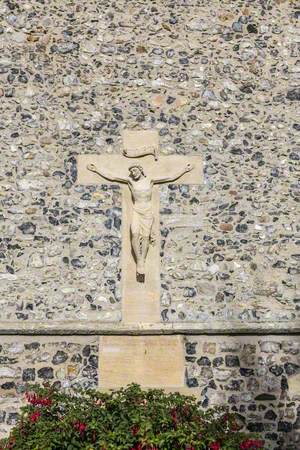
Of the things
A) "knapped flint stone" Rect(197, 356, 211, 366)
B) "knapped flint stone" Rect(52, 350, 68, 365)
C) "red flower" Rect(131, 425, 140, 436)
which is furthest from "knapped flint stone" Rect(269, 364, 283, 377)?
"red flower" Rect(131, 425, 140, 436)

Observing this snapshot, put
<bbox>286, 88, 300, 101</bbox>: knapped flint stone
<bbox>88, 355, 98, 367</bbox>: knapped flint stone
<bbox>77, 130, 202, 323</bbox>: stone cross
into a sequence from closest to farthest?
<bbox>88, 355, 98, 367</bbox>: knapped flint stone
<bbox>77, 130, 202, 323</bbox>: stone cross
<bbox>286, 88, 300, 101</bbox>: knapped flint stone

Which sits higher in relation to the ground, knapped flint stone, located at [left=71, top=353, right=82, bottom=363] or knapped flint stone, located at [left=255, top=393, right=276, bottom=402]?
knapped flint stone, located at [left=71, top=353, right=82, bottom=363]

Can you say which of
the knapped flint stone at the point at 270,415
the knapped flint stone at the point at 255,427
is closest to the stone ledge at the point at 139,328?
the knapped flint stone at the point at 270,415

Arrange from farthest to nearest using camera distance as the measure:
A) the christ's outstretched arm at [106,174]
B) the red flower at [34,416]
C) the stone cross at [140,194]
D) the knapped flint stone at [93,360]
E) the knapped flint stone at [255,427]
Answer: the christ's outstretched arm at [106,174]
the stone cross at [140,194]
the knapped flint stone at [93,360]
the knapped flint stone at [255,427]
the red flower at [34,416]

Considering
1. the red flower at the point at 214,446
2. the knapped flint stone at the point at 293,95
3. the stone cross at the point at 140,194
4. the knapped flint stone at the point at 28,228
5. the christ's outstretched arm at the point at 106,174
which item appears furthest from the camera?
the knapped flint stone at the point at 293,95

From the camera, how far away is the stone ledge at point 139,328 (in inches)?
295

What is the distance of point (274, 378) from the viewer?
7.49 m

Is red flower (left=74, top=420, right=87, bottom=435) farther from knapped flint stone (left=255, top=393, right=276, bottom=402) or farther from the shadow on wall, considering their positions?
knapped flint stone (left=255, top=393, right=276, bottom=402)

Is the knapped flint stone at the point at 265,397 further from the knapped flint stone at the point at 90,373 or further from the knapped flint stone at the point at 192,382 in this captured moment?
the knapped flint stone at the point at 90,373

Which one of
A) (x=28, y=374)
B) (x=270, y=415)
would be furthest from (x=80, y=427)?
(x=270, y=415)

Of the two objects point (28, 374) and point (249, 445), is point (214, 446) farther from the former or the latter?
point (28, 374)

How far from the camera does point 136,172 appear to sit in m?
8.02

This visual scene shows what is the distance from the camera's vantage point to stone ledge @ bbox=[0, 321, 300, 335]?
7.48 m

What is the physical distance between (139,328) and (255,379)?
125 cm
